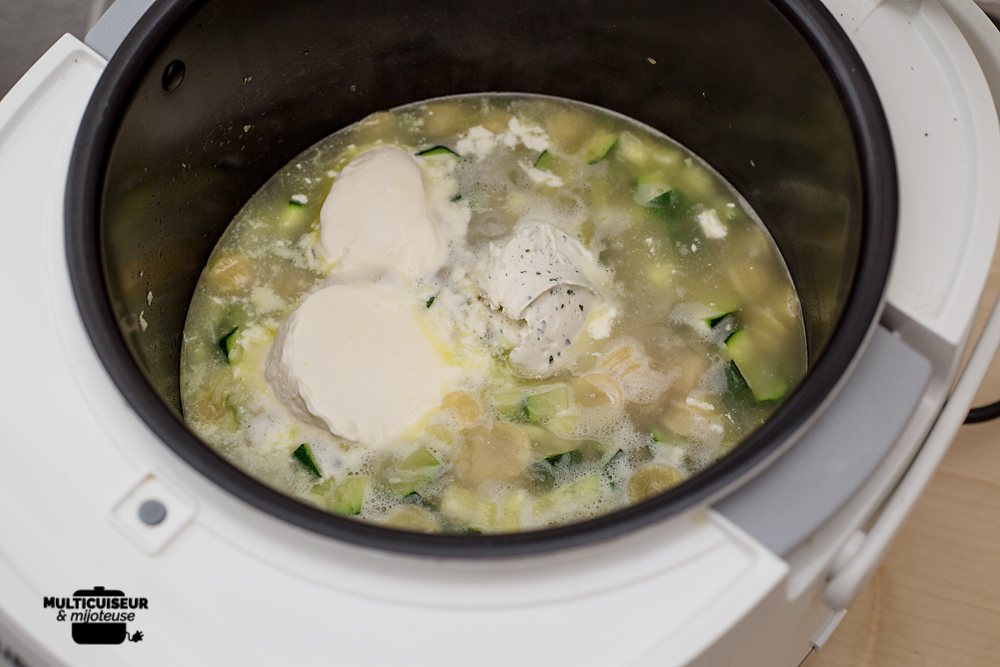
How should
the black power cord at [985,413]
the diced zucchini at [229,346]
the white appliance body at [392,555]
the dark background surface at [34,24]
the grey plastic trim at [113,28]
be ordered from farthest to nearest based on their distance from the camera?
the dark background surface at [34,24] < the black power cord at [985,413] < the diced zucchini at [229,346] < the grey plastic trim at [113,28] < the white appliance body at [392,555]

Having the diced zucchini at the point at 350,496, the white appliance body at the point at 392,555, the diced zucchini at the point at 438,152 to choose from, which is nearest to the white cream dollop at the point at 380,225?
the diced zucchini at the point at 438,152

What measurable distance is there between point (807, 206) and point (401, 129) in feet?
2.41

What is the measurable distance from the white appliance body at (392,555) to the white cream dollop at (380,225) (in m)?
0.46

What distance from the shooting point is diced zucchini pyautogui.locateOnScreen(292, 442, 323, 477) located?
110 cm

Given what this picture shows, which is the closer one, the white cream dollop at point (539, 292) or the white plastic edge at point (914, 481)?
the white plastic edge at point (914, 481)

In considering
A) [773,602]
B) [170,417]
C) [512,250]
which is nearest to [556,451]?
[512,250]

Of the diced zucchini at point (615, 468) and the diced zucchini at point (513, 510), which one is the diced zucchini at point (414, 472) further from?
the diced zucchini at point (615, 468)

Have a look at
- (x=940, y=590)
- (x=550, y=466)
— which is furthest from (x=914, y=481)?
(x=940, y=590)

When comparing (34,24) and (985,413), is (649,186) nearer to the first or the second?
(985,413)

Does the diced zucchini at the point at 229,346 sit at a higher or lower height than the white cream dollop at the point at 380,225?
lower

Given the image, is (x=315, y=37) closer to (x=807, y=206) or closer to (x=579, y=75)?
(x=579, y=75)

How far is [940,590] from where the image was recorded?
1361 millimetres

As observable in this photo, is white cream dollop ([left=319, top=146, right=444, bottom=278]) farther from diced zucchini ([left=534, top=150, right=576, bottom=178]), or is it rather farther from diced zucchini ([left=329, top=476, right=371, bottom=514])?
diced zucchini ([left=329, top=476, right=371, bottom=514])

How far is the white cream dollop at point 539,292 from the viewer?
1.18 m
